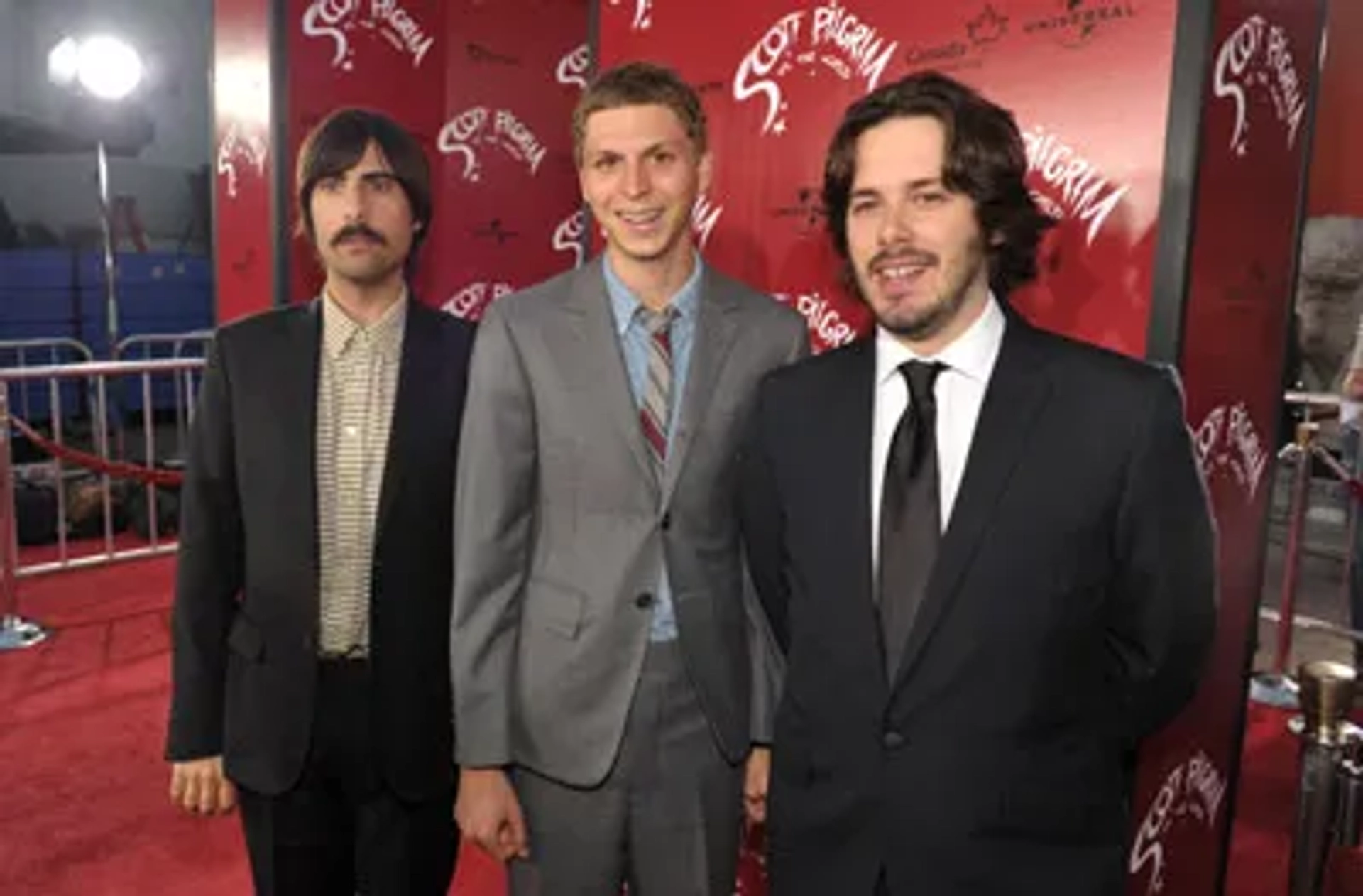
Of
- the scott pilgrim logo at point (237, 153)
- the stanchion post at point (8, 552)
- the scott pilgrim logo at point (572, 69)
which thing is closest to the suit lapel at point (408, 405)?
the scott pilgrim logo at point (237, 153)

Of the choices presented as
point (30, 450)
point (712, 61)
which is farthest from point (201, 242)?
point (712, 61)

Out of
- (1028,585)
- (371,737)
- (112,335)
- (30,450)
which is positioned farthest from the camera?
(112,335)

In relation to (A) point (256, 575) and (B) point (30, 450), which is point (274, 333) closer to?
(A) point (256, 575)

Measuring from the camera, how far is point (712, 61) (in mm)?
3564

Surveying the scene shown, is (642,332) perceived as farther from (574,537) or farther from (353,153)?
(353,153)

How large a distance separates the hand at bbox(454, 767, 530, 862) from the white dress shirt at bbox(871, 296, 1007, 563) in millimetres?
855

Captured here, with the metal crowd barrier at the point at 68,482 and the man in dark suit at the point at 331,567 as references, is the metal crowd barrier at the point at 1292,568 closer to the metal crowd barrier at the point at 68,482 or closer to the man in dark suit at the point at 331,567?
the man in dark suit at the point at 331,567

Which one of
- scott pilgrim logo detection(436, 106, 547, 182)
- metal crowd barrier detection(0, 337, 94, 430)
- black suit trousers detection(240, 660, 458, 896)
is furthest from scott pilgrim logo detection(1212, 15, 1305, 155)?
metal crowd barrier detection(0, 337, 94, 430)

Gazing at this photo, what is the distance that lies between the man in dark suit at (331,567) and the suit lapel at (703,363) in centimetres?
51

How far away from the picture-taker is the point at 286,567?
7.65 feet

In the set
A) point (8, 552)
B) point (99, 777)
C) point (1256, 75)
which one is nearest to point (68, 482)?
point (8, 552)

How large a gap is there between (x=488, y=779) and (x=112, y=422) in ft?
34.4

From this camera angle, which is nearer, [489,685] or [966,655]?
[966,655]

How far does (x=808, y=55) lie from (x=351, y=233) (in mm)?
1506
